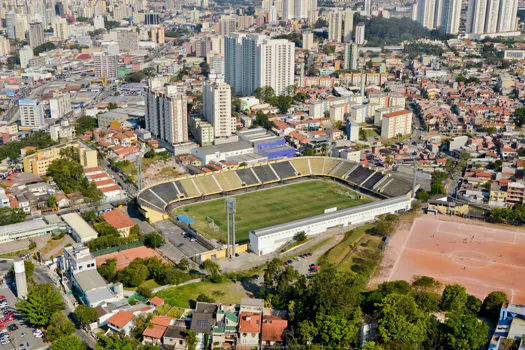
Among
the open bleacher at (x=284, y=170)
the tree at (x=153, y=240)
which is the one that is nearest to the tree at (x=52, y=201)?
the tree at (x=153, y=240)

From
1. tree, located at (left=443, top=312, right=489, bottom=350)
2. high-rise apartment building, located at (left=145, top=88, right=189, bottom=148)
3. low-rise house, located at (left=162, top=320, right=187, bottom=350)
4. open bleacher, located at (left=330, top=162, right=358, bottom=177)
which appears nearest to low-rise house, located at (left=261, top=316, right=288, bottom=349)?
low-rise house, located at (left=162, top=320, right=187, bottom=350)

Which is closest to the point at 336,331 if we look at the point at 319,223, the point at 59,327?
the point at 59,327

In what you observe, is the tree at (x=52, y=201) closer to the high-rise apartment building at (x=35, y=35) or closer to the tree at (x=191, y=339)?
the tree at (x=191, y=339)

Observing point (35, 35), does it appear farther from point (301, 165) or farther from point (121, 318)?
point (121, 318)

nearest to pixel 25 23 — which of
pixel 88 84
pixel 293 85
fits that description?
pixel 88 84

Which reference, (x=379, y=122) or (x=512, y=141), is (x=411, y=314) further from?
(x=379, y=122)

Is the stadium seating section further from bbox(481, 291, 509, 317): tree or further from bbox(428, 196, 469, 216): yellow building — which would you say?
bbox(481, 291, 509, 317): tree
